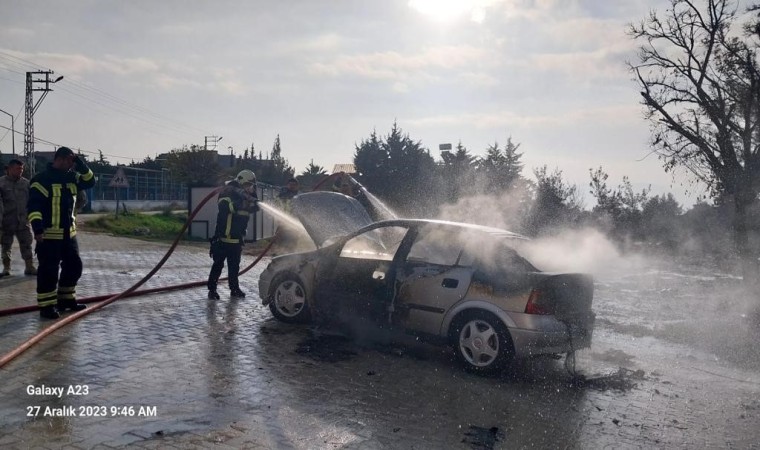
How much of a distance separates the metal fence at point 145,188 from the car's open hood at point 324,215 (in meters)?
36.9

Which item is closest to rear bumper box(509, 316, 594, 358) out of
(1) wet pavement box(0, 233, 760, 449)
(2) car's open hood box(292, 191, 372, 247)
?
(1) wet pavement box(0, 233, 760, 449)

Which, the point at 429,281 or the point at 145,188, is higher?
the point at 145,188

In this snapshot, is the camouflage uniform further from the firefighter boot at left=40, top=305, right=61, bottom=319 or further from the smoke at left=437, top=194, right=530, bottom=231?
the smoke at left=437, top=194, right=530, bottom=231

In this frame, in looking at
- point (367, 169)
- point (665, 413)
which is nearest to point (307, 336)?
point (665, 413)

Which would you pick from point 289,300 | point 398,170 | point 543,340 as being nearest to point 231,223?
point 289,300

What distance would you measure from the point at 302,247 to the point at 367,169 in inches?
697

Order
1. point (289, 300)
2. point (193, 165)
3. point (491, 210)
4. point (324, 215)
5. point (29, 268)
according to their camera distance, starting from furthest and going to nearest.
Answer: point (193, 165)
point (491, 210)
point (29, 268)
point (324, 215)
point (289, 300)

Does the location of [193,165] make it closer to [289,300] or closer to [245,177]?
[245,177]

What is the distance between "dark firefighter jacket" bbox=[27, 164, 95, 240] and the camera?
23.9ft

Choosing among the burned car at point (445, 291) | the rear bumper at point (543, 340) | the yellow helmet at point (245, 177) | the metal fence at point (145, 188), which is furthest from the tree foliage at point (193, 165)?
the rear bumper at point (543, 340)

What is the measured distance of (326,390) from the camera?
5.40m

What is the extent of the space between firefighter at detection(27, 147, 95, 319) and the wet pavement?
46 cm

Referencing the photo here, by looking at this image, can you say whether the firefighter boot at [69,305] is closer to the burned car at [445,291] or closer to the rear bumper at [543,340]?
the burned car at [445,291]

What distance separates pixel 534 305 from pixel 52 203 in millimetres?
5921
